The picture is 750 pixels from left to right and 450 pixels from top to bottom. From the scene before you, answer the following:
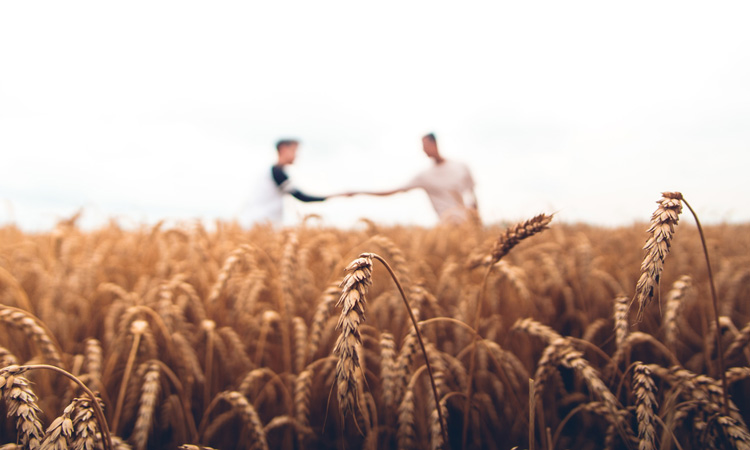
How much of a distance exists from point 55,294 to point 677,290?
7.90ft

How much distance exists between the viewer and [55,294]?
2.03 meters

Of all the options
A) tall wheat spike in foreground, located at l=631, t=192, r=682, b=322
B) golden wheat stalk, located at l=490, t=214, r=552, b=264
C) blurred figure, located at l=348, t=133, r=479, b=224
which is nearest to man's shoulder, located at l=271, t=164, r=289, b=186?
blurred figure, located at l=348, t=133, r=479, b=224

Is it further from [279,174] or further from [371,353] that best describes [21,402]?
[279,174]

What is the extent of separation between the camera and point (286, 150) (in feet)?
23.7

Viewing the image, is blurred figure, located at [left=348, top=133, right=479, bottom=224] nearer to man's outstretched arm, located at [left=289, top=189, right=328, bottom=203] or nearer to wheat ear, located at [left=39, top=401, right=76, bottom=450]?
man's outstretched arm, located at [left=289, top=189, right=328, bottom=203]

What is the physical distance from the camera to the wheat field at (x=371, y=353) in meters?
0.81

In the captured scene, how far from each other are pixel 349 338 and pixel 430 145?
7.16 meters

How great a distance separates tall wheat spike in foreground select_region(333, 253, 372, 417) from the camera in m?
0.58

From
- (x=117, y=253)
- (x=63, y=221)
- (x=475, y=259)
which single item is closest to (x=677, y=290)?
(x=475, y=259)

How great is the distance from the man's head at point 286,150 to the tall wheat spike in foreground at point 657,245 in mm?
6706

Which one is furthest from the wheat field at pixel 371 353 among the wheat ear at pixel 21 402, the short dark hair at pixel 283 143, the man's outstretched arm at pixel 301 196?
the short dark hair at pixel 283 143

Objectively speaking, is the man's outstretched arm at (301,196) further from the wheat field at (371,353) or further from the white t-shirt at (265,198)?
the wheat field at (371,353)

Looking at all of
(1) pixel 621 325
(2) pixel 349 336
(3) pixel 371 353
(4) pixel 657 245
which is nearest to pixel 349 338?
(2) pixel 349 336

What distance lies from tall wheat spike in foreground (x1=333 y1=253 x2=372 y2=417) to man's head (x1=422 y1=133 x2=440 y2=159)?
6.90 m
